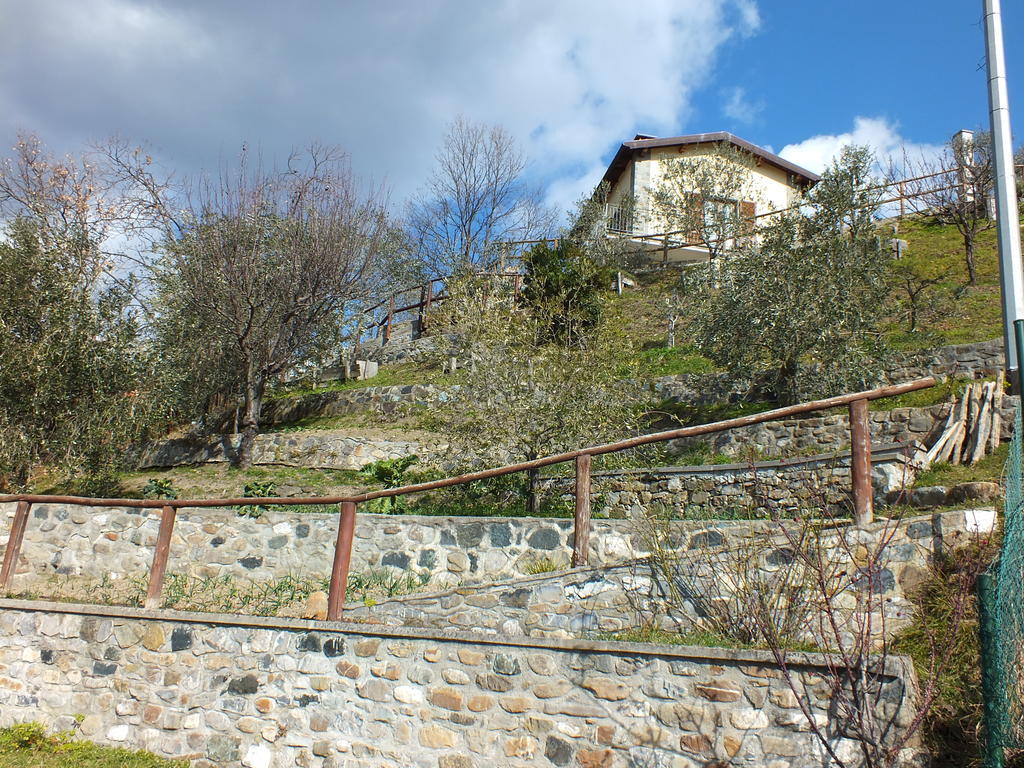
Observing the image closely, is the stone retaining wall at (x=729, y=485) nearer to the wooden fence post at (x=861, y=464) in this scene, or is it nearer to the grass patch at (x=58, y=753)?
the wooden fence post at (x=861, y=464)

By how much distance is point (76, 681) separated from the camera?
6531mm

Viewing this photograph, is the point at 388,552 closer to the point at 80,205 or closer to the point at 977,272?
the point at 80,205

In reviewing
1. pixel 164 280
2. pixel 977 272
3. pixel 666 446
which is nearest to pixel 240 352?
pixel 164 280

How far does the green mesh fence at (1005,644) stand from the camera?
12.3 feet

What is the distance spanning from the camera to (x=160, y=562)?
6680 mm

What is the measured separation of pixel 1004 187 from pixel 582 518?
4718 millimetres

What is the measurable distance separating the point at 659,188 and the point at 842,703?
76.2 feet

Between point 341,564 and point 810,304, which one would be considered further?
point 810,304

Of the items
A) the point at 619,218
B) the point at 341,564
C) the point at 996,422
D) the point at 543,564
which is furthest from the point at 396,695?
the point at 619,218

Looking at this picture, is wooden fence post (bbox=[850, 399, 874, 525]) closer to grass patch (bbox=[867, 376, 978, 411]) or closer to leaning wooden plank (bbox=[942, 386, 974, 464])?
leaning wooden plank (bbox=[942, 386, 974, 464])

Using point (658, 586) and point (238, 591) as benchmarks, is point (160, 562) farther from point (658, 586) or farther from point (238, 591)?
point (658, 586)

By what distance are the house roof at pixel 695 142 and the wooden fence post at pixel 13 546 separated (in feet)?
76.1

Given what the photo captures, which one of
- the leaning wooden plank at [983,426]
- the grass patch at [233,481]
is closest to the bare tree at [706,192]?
the grass patch at [233,481]

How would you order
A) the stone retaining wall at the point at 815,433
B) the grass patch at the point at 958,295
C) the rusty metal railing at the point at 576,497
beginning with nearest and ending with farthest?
1. the rusty metal railing at the point at 576,497
2. the stone retaining wall at the point at 815,433
3. the grass patch at the point at 958,295
